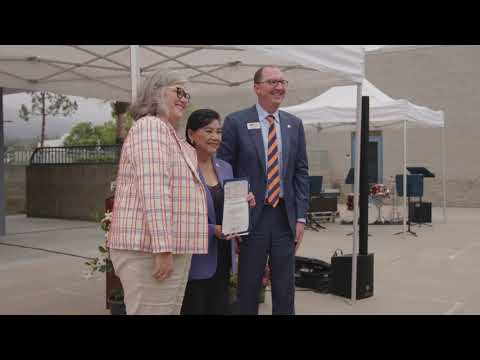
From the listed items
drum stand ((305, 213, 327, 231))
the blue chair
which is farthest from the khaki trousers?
the blue chair

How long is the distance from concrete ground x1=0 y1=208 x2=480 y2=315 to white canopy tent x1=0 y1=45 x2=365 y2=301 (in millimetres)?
588

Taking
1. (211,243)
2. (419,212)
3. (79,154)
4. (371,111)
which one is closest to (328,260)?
(371,111)

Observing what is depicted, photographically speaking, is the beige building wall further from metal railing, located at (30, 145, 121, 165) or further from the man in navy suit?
the man in navy suit

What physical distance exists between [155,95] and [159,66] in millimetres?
4074

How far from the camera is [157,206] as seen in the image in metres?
2.03

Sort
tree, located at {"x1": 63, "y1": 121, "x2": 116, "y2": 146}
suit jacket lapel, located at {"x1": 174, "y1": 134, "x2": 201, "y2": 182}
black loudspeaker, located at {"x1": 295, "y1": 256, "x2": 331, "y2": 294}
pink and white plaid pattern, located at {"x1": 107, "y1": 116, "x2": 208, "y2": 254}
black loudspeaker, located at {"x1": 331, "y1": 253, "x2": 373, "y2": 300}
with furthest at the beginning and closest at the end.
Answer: tree, located at {"x1": 63, "y1": 121, "x2": 116, "y2": 146} < black loudspeaker, located at {"x1": 295, "y1": 256, "x2": 331, "y2": 294} < black loudspeaker, located at {"x1": 331, "y1": 253, "x2": 373, "y2": 300} < suit jacket lapel, located at {"x1": 174, "y1": 134, "x2": 201, "y2": 182} < pink and white plaid pattern, located at {"x1": 107, "y1": 116, "x2": 208, "y2": 254}

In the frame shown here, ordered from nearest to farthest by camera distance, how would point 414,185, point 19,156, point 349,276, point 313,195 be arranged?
point 349,276, point 414,185, point 313,195, point 19,156

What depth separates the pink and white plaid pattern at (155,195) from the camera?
A: 2.03 meters

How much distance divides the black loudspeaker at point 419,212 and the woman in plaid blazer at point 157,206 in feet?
32.7

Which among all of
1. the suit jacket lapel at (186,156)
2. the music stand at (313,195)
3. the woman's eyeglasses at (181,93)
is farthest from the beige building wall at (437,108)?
the suit jacket lapel at (186,156)

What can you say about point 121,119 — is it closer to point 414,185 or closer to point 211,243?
point 414,185

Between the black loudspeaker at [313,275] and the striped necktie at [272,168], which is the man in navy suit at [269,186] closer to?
the striped necktie at [272,168]

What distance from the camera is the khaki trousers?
2129 mm

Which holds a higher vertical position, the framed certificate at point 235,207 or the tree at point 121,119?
the tree at point 121,119
